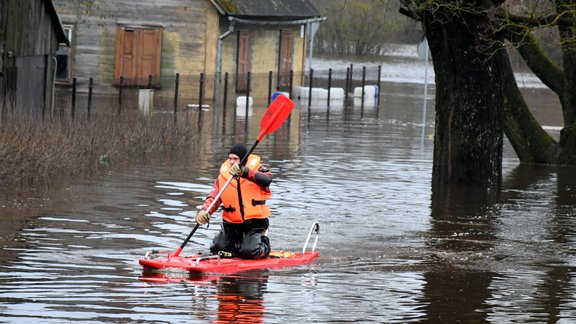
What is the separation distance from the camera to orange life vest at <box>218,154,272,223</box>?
43.2 ft

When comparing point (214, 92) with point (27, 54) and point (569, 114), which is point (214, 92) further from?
point (569, 114)

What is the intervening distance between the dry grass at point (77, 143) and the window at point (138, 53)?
15.2 metres

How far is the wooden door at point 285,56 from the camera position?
4764cm

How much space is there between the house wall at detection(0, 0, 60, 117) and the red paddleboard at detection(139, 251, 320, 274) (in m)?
9.45

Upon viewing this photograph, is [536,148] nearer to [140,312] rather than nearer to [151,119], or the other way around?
[151,119]

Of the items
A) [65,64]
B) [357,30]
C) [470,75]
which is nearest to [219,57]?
[65,64]

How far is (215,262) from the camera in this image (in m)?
12.8

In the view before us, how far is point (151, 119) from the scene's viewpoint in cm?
2608

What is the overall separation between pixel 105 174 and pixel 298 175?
371 centimetres

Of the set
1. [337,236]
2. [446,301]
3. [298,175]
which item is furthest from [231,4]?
[446,301]

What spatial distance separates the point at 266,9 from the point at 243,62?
81.0 inches

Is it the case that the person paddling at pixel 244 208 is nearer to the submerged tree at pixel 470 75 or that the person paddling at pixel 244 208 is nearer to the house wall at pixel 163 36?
the submerged tree at pixel 470 75

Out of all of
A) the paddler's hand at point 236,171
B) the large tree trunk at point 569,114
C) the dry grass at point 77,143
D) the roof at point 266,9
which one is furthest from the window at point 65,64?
the paddler's hand at point 236,171

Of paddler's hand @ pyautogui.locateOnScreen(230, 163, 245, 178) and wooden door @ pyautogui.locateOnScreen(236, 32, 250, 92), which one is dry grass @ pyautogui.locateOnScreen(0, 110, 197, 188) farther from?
wooden door @ pyautogui.locateOnScreen(236, 32, 250, 92)
